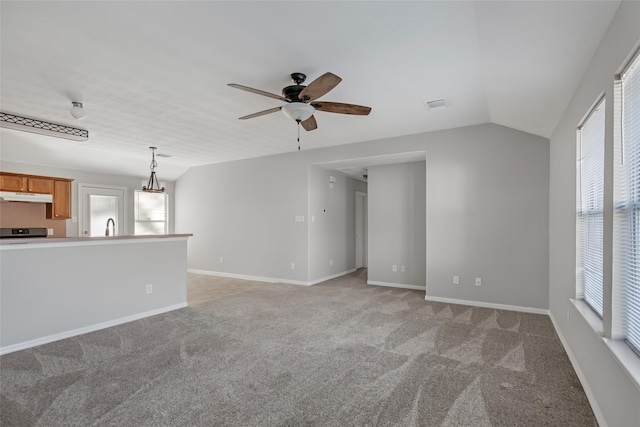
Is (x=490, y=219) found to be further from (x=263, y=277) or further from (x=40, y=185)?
(x=40, y=185)

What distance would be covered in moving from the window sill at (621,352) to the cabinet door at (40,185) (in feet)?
26.8

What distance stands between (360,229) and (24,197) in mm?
6998

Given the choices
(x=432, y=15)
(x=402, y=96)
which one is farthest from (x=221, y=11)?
(x=402, y=96)

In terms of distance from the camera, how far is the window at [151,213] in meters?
8.00

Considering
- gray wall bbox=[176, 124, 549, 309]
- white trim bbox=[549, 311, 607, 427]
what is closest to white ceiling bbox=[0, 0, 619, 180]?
gray wall bbox=[176, 124, 549, 309]

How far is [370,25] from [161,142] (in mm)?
4727

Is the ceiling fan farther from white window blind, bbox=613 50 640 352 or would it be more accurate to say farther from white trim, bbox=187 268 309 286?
white trim, bbox=187 268 309 286

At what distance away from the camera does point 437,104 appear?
392cm

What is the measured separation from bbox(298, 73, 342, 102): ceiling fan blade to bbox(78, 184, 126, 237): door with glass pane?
19.1 ft

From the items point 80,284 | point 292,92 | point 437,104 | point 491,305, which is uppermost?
point 437,104

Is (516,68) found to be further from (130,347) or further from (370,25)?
(130,347)

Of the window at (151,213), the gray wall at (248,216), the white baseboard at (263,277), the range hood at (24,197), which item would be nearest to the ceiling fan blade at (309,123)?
the gray wall at (248,216)

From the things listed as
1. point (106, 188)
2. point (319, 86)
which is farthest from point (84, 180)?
point (319, 86)

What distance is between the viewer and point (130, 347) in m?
3.34
